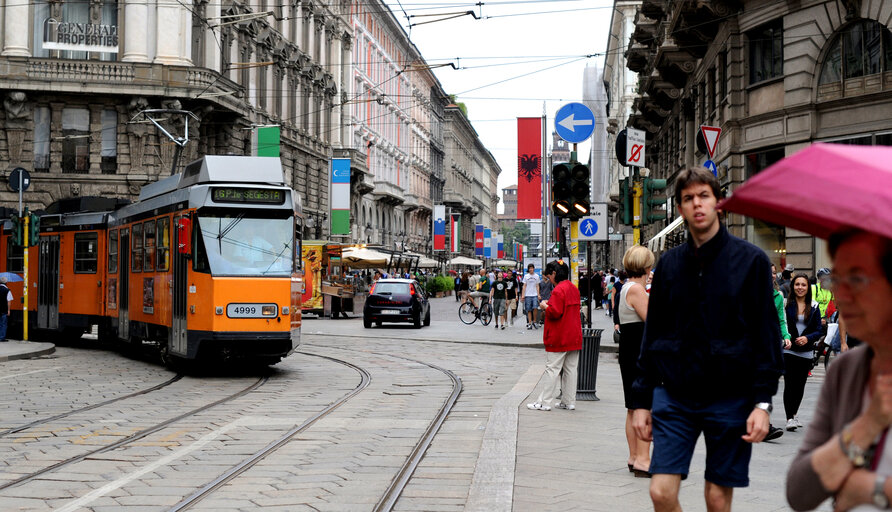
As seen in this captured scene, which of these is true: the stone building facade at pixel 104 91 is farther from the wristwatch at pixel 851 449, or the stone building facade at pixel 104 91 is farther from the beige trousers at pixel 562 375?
the wristwatch at pixel 851 449

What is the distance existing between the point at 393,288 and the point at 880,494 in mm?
A: 28131

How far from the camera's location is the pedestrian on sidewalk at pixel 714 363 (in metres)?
3.97

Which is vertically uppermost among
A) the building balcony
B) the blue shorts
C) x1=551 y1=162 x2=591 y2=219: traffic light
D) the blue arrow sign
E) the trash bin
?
the building balcony

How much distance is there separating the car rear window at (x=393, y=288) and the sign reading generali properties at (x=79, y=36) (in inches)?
528

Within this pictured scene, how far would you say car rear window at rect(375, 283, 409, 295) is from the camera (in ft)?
98.2

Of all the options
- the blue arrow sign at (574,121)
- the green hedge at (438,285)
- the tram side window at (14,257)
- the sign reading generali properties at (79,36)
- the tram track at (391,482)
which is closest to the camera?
the tram track at (391,482)

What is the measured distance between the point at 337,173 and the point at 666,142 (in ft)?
43.4

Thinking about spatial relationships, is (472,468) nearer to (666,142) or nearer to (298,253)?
(298,253)

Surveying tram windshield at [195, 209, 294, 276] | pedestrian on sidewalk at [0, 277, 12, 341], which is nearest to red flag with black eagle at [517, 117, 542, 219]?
tram windshield at [195, 209, 294, 276]

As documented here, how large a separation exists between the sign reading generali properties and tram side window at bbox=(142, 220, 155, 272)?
21.2 meters

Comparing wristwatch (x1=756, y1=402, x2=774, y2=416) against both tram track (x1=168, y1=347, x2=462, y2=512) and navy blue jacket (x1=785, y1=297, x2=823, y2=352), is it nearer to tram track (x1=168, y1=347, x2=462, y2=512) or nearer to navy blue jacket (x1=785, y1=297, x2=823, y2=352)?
tram track (x1=168, y1=347, x2=462, y2=512)

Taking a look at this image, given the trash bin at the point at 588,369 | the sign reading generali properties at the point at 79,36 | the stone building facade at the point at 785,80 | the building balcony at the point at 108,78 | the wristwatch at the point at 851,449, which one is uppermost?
the sign reading generali properties at the point at 79,36

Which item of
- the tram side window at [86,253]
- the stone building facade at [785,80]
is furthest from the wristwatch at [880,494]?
the tram side window at [86,253]

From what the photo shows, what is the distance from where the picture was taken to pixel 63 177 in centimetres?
3619
